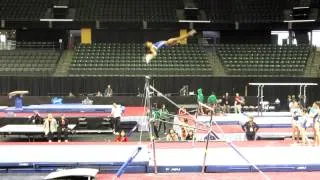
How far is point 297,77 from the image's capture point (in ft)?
104

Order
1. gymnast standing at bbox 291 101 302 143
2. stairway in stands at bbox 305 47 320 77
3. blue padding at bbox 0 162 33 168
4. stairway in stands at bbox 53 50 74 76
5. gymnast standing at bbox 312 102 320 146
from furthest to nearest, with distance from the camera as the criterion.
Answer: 1. stairway in stands at bbox 305 47 320 77
2. stairway in stands at bbox 53 50 74 76
3. gymnast standing at bbox 291 101 302 143
4. gymnast standing at bbox 312 102 320 146
5. blue padding at bbox 0 162 33 168

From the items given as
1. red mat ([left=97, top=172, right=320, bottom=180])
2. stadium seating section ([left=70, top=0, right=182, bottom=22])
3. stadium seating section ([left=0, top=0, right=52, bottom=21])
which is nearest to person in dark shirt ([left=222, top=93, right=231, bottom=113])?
stadium seating section ([left=70, top=0, right=182, bottom=22])

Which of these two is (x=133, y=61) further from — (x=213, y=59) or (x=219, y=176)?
(x=219, y=176)

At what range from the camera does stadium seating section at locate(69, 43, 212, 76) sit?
3247 cm

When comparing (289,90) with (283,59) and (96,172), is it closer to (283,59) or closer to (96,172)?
(283,59)

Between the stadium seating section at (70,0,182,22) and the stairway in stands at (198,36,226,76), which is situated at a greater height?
the stadium seating section at (70,0,182,22)

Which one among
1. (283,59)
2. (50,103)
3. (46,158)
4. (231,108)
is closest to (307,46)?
(283,59)

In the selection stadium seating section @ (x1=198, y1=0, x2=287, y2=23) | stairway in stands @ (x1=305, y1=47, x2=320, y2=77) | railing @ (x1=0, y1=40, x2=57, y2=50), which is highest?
stadium seating section @ (x1=198, y1=0, x2=287, y2=23)

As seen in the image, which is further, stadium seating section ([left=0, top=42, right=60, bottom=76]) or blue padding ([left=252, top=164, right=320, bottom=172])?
stadium seating section ([left=0, top=42, right=60, bottom=76])

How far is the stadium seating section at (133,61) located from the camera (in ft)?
107

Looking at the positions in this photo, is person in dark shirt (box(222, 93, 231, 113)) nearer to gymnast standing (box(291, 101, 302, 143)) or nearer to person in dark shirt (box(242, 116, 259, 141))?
person in dark shirt (box(242, 116, 259, 141))

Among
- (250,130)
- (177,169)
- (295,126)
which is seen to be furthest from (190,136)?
(177,169)

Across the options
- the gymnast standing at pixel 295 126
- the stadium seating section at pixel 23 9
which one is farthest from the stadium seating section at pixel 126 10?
the gymnast standing at pixel 295 126

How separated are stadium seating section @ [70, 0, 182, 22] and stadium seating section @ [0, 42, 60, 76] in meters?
4.52
